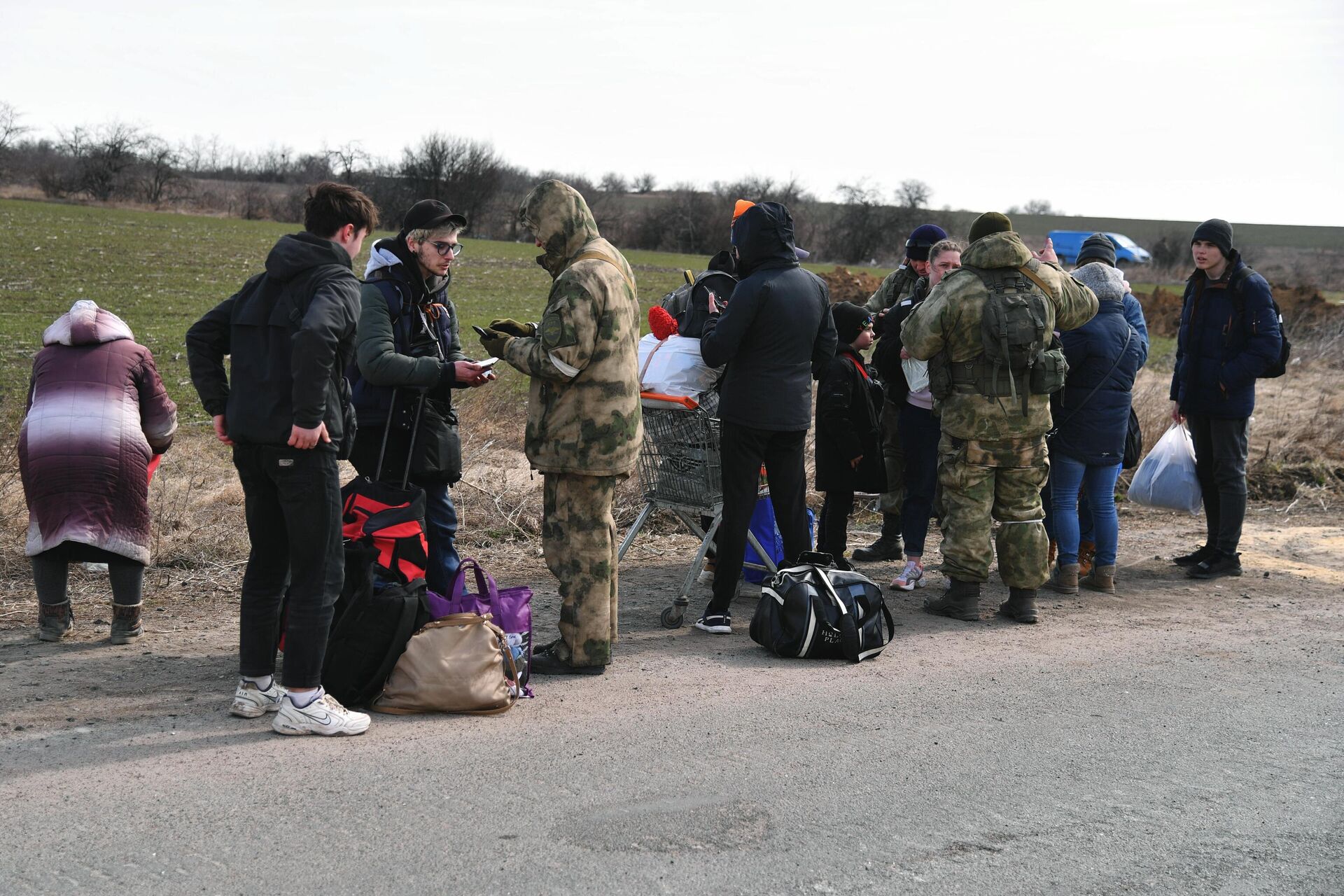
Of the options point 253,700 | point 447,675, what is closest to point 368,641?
point 447,675

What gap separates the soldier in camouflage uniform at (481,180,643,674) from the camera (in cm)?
524

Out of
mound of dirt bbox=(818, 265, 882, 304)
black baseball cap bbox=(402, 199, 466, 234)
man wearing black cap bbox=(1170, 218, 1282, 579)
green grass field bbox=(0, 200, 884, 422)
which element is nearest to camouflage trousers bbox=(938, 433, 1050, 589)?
man wearing black cap bbox=(1170, 218, 1282, 579)

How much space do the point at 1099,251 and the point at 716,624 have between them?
3.59 metres

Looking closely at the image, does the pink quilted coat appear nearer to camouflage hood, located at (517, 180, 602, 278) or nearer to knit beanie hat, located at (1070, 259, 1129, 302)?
camouflage hood, located at (517, 180, 602, 278)

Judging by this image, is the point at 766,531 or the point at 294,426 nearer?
the point at 294,426

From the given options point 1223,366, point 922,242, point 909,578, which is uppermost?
point 922,242

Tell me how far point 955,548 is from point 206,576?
438 centimetres

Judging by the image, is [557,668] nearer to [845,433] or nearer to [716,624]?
[716,624]

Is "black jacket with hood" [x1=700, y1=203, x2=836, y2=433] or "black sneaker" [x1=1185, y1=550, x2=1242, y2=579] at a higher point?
"black jacket with hood" [x1=700, y1=203, x2=836, y2=433]

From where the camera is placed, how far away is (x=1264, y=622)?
687cm

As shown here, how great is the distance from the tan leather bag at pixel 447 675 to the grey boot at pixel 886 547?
12.8ft

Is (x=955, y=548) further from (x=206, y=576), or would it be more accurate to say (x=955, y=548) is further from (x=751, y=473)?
(x=206, y=576)

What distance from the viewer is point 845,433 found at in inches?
281

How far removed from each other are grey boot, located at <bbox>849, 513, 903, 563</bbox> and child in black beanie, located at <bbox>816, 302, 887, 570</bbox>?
888 mm
